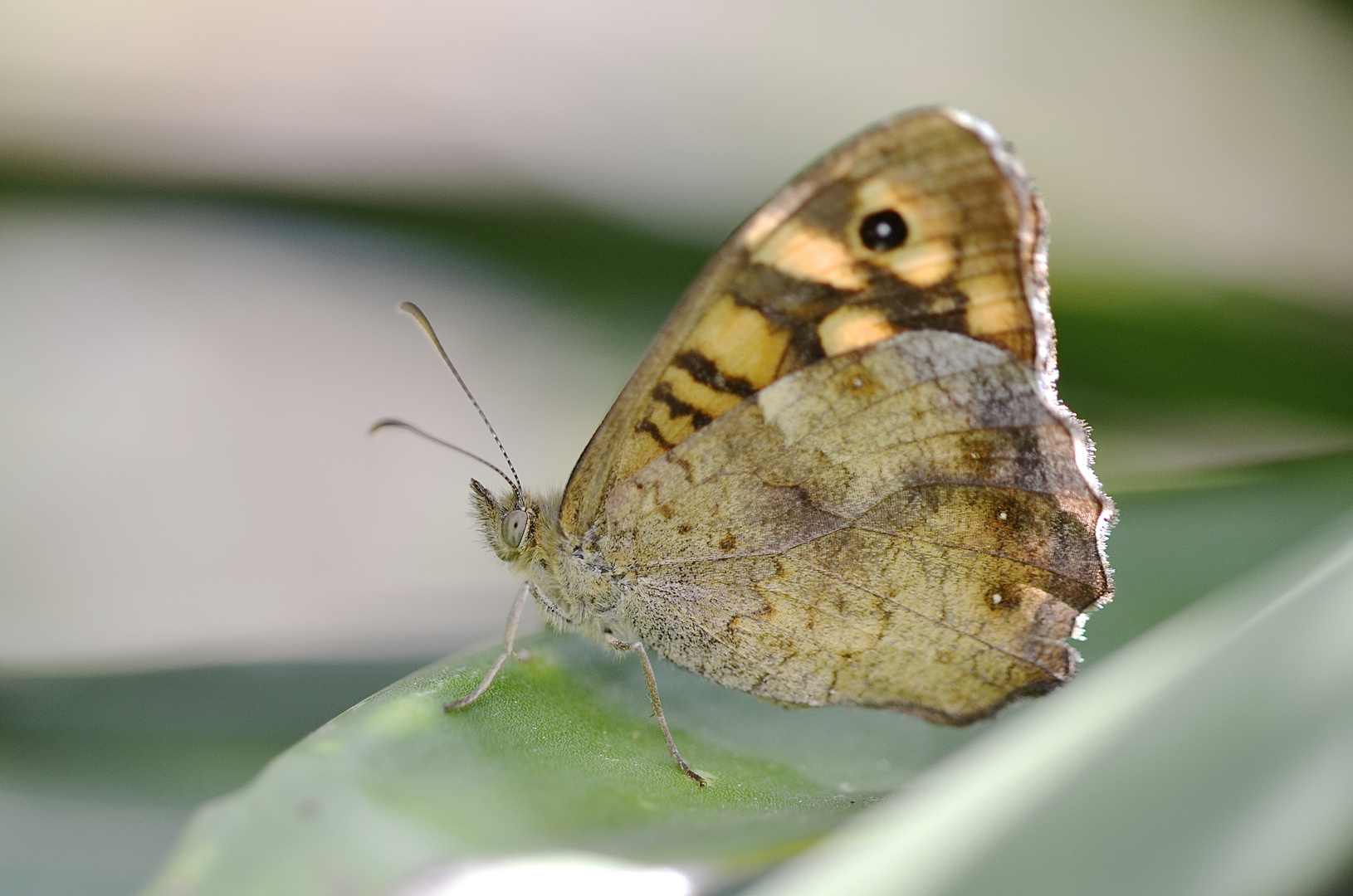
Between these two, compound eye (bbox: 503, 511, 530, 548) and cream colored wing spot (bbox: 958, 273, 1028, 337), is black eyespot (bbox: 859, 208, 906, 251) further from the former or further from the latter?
compound eye (bbox: 503, 511, 530, 548)

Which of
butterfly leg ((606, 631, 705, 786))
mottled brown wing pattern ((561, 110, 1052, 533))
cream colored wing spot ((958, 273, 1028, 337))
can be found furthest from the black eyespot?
butterfly leg ((606, 631, 705, 786))

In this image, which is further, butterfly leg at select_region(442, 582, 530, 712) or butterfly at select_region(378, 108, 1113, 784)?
butterfly at select_region(378, 108, 1113, 784)

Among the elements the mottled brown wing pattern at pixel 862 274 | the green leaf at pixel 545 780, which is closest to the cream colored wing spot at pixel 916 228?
the mottled brown wing pattern at pixel 862 274

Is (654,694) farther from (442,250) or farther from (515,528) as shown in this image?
(442,250)

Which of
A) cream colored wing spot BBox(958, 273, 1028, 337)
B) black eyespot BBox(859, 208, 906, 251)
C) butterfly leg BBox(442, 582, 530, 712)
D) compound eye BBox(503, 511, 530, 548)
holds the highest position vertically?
black eyespot BBox(859, 208, 906, 251)

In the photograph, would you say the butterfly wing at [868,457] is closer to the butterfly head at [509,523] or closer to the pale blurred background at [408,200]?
the butterfly head at [509,523]

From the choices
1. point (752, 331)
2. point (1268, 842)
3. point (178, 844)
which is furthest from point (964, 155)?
point (178, 844)

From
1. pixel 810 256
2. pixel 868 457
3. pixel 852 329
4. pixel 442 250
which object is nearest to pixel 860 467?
pixel 868 457

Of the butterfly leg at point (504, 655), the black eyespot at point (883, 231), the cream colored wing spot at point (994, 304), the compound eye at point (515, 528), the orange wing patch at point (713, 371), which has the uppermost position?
the black eyespot at point (883, 231)

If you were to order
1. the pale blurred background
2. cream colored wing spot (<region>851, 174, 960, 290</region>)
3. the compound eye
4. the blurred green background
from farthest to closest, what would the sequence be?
the pale blurred background
the blurred green background
the compound eye
cream colored wing spot (<region>851, 174, 960, 290</region>)
